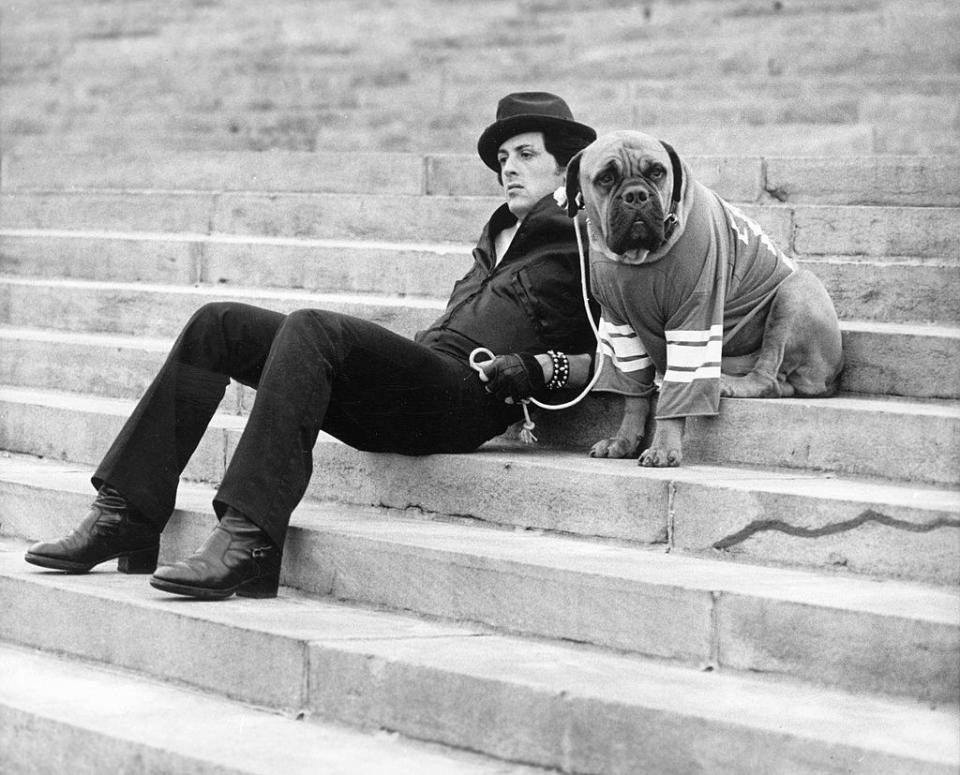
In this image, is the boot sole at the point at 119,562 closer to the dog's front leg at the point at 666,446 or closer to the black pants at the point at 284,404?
the black pants at the point at 284,404

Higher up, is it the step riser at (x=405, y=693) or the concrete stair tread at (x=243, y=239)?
the concrete stair tread at (x=243, y=239)

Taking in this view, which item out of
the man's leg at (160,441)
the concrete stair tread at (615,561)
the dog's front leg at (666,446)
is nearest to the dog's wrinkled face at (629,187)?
the dog's front leg at (666,446)

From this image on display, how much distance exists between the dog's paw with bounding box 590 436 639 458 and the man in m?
0.24

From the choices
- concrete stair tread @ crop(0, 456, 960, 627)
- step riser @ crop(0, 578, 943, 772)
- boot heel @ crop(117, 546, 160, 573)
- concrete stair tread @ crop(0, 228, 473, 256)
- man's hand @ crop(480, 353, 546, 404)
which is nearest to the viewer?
step riser @ crop(0, 578, 943, 772)

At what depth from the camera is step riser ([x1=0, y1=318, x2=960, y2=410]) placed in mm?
4863

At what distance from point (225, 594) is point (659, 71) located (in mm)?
5438

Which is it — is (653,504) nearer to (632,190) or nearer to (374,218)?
(632,190)

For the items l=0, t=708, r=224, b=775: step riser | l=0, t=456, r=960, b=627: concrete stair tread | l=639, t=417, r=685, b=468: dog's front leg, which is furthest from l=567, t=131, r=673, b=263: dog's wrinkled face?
l=0, t=708, r=224, b=775: step riser

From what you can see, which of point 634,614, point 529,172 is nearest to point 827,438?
point 634,614

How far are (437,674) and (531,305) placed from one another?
167cm

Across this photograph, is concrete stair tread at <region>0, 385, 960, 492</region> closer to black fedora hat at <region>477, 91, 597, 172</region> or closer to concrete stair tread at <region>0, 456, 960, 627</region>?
concrete stair tread at <region>0, 456, 960, 627</region>

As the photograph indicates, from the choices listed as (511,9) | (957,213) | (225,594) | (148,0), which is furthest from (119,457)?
(148,0)

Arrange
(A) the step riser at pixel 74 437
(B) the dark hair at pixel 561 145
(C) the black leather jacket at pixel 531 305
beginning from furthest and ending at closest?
(A) the step riser at pixel 74 437, (B) the dark hair at pixel 561 145, (C) the black leather jacket at pixel 531 305

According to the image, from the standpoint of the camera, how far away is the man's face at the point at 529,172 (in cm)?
516
